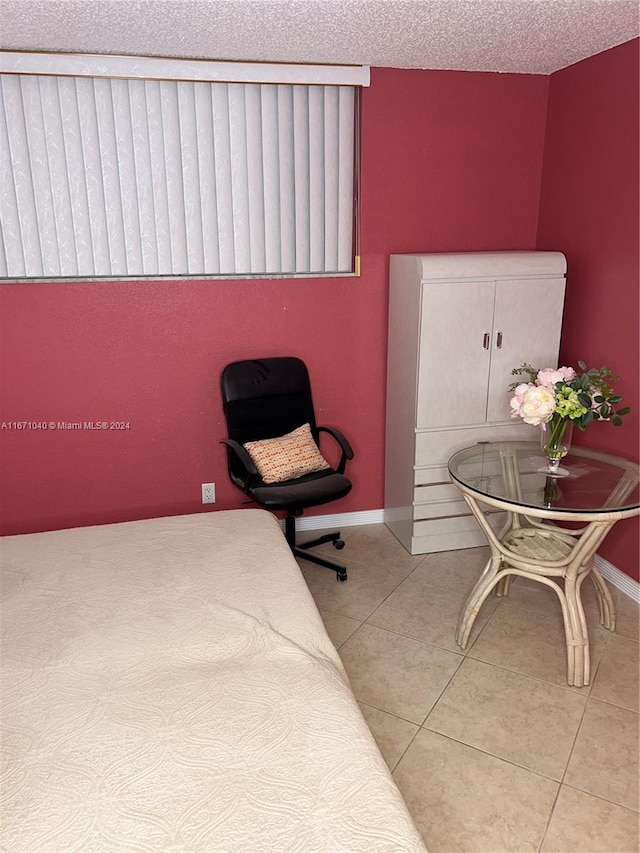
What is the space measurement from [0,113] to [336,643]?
2781mm

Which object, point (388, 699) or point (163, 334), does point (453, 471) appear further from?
point (163, 334)

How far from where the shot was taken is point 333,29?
2.71m

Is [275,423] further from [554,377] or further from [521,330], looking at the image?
[554,377]

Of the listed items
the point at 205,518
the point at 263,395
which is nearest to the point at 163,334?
the point at 263,395

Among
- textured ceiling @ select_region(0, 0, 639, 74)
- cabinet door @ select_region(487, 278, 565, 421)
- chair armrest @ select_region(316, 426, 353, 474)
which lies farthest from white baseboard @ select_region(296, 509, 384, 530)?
textured ceiling @ select_region(0, 0, 639, 74)

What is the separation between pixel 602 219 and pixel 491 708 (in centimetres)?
230

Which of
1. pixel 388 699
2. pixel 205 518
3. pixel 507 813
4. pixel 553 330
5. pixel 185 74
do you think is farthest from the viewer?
pixel 553 330

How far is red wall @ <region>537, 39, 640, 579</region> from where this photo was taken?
9.92ft

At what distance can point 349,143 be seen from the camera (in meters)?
3.43

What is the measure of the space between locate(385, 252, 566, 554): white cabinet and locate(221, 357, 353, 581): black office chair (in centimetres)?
42

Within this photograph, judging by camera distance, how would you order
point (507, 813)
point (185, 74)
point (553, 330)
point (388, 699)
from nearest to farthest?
point (507, 813) → point (388, 699) → point (185, 74) → point (553, 330)

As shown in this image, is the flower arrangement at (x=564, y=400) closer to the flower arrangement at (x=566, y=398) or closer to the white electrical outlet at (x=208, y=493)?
the flower arrangement at (x=566, y=398)

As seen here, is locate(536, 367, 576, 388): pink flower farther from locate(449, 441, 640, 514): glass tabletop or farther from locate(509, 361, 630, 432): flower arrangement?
locate(449, 441, 640, 514): glass tabletop

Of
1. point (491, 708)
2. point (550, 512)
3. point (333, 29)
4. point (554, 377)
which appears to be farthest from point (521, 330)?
point (491, 708)
